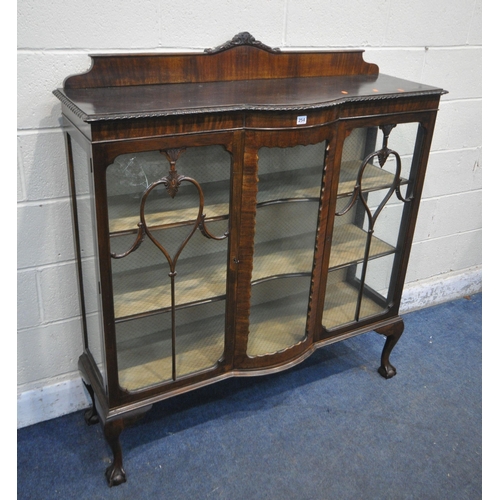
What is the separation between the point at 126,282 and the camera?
4.60ft

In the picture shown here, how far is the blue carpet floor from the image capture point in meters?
1.59

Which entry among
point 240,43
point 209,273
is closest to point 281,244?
point 209,273

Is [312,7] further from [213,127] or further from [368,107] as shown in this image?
[213,127]

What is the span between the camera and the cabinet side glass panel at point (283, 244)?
1.46 m

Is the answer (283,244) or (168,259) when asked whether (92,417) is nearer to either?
(168,259)

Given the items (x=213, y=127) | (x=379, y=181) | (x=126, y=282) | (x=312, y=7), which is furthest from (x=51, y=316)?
(x=312, y=7)

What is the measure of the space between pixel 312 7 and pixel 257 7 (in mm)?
200

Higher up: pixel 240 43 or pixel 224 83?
pixel 240 43

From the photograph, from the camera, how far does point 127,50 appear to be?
1.45 metres

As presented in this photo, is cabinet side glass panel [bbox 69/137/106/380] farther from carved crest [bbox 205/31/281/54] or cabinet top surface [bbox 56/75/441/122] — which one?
carved crest [bbox 205/31/281/54]

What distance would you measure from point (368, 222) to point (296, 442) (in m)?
0.75

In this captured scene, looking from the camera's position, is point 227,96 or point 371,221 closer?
point 227,96

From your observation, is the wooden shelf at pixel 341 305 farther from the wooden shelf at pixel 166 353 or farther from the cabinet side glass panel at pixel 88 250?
the cabinet side glass panel at pixel 88 250

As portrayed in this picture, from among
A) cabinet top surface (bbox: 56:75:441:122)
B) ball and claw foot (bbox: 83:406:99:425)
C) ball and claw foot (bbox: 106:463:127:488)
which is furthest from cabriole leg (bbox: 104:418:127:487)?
cabinet top surface (bbox: 56:75:441:122)
